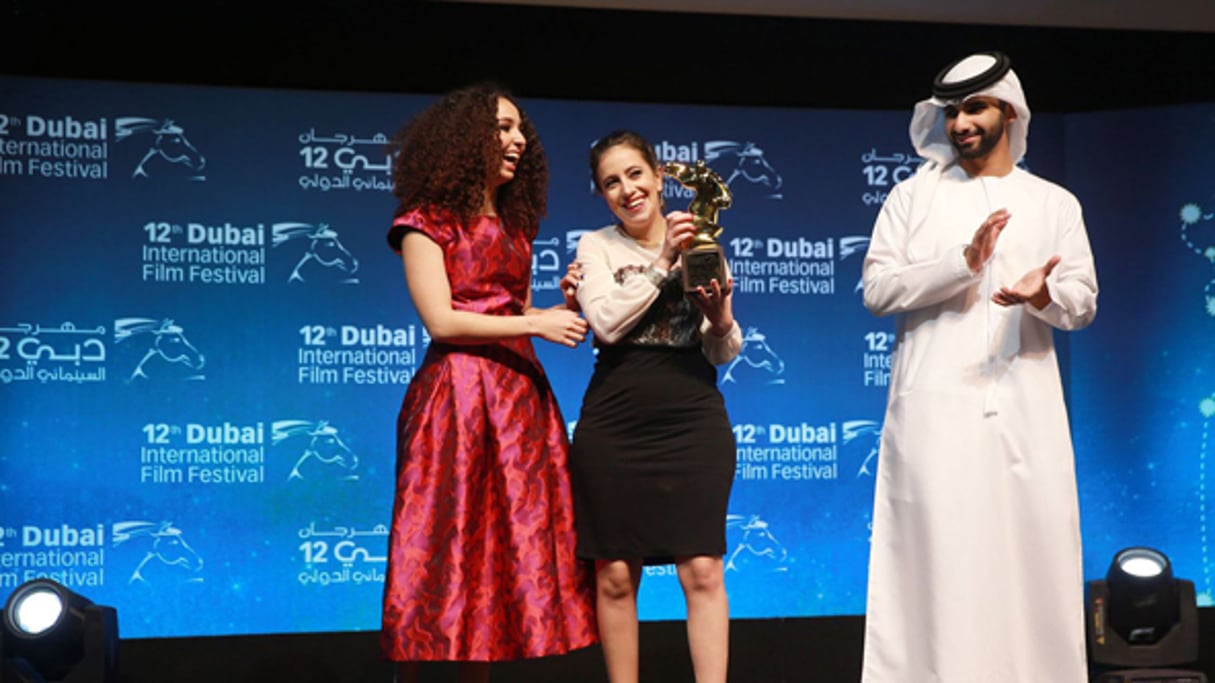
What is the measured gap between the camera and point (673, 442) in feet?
10.4

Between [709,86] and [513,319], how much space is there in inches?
102

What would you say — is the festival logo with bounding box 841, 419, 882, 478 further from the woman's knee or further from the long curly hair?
the long curly hair

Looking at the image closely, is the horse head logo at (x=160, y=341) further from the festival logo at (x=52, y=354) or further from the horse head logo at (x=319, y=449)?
the horse head logo at (x=319, y=449)

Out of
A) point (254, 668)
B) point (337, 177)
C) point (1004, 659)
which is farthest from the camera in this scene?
point (337, 177)

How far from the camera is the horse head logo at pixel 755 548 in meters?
5.32

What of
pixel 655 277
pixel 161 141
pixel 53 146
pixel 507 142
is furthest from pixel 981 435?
pixel 53 146

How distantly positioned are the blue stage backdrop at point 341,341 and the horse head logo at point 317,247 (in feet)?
0.04

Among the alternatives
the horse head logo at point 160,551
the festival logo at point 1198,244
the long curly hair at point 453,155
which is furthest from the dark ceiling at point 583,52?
the long curly hair at point 453,155

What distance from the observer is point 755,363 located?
17.8ft

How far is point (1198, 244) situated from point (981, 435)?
3.01 meters

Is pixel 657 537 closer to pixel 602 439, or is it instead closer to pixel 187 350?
pixel 602 439

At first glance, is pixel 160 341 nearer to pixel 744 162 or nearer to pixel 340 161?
pixel 340 161

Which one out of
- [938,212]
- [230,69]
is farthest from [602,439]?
[230,69]

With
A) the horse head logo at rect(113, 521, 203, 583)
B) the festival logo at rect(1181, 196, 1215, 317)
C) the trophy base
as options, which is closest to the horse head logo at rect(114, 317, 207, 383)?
the horse head logo at rect(113, 521, 203, 583)
